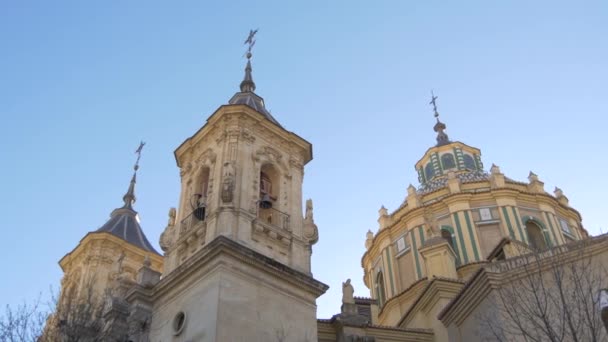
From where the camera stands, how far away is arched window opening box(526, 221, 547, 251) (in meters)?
31.2

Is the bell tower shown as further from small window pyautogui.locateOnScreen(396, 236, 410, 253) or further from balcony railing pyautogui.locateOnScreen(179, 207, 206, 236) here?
small window pyautogui.locateOnScreen(396, 236, 410, 253)

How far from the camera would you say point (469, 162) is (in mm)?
39750

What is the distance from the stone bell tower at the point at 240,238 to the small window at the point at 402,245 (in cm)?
1151

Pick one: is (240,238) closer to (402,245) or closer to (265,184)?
(265,184)

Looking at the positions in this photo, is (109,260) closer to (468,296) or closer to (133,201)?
(133,201)

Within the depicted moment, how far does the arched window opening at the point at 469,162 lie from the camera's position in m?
39.2

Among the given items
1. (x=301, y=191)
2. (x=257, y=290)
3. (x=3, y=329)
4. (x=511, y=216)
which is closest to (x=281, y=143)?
(x=301, y=191)

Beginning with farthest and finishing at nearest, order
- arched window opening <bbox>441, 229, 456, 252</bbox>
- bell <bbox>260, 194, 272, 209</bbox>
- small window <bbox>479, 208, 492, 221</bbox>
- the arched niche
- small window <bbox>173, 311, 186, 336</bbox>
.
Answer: the arched niche → small window <bbox>479, 208, 492, 221</bbox> → arched window opening <bbox>441, 229, 456, 252</bbox> → bell <bbox>260, 194, 272, 209</bbox> → small window <bbox>173, 311, 186, 336</bbox>

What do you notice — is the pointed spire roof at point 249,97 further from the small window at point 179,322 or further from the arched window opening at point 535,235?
the arched window opening at point 535,235

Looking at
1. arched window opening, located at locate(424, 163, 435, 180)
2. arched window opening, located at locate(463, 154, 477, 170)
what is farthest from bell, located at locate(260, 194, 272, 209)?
arched window opening, located at locate(463, 154, 477, 170)

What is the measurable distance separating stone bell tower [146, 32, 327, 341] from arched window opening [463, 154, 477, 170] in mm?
18242

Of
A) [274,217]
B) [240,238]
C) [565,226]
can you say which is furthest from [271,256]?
[565,226]

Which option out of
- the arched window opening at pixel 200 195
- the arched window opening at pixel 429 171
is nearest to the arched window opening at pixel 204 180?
the arched window opening at pixel 200 195

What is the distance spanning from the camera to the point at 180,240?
20.1 metres
